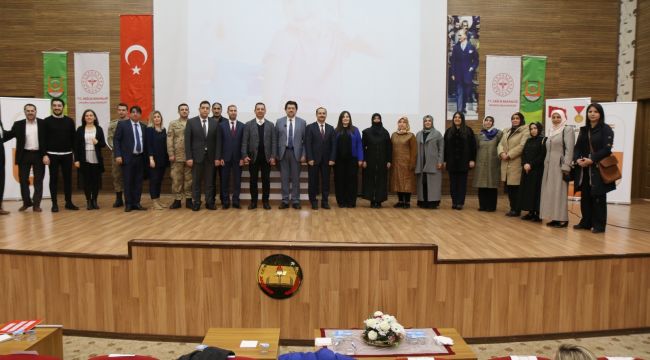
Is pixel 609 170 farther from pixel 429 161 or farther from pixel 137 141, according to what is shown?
pixel 137 141

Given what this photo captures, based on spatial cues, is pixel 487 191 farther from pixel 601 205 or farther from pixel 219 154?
pixel 219 154

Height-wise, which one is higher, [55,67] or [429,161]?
[55,67]

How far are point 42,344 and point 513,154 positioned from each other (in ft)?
15.3

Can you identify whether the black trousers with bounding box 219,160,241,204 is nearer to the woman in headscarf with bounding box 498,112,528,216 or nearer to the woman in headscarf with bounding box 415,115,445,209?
the woman in headscarf with bounding box 415,115,445,209

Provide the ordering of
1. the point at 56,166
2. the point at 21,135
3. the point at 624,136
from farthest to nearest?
the point at 624,136, the point at 56,166, the point at 21,135

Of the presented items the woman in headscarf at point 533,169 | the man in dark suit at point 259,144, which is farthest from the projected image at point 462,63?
the man in dark suit at point 259,144

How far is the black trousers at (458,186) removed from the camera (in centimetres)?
597

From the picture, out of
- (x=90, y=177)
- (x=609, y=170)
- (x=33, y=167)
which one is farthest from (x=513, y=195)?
(x=33, y=167)

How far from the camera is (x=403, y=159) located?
5.93 meters

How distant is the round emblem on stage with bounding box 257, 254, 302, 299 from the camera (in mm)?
3148

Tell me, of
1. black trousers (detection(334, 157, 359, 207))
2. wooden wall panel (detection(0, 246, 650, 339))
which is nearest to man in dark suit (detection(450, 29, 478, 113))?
black trousers (detection(334, 157, 359, 207))

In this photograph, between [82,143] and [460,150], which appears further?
[460,150]

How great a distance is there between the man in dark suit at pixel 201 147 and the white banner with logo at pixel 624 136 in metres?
5.46

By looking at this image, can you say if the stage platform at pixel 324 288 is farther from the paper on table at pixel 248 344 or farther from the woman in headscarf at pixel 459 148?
the woman in headscarf at pixel 459 148
